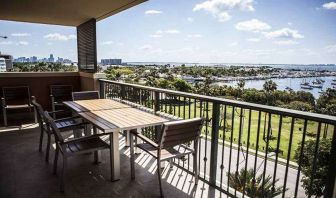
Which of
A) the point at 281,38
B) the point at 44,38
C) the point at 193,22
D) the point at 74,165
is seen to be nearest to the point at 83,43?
the point at 74,165

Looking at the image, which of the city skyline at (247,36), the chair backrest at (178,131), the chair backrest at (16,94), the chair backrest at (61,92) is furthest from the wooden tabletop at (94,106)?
the city skyline at (247,36)

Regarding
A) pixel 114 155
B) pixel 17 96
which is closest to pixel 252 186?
pixel 114 155

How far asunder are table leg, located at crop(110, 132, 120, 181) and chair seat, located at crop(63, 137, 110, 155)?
0.08m

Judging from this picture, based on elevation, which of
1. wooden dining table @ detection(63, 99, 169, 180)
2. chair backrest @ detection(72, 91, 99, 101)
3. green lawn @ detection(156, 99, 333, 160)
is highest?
chair backrest @ detection(72, 91, 99, 101)

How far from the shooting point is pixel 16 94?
6.45 meters

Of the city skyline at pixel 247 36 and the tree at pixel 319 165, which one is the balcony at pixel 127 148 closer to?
the tree at pixel 319 165

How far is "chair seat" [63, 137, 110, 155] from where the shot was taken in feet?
8.91

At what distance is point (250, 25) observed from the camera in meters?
61.8

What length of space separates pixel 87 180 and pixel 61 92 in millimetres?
4556

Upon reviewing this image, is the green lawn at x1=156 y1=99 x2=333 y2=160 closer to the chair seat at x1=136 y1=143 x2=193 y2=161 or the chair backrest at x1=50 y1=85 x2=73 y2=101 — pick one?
the chair seat at x1=136 y1=143 x2=193 y2=161

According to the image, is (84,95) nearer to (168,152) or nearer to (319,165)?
(168,152)

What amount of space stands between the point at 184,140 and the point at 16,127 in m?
4.76

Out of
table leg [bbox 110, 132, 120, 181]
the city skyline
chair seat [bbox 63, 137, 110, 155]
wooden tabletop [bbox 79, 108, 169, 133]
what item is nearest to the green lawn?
wooden tabletop [bbox 79, 108, 169, 133]

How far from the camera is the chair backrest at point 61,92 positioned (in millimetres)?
6699
